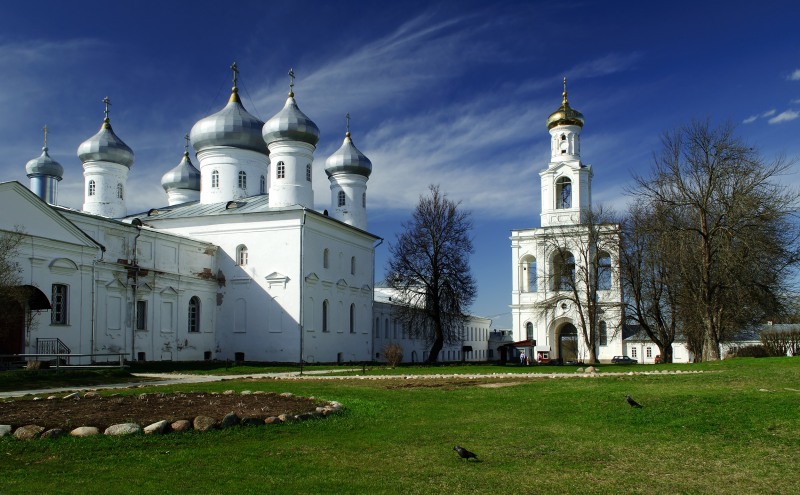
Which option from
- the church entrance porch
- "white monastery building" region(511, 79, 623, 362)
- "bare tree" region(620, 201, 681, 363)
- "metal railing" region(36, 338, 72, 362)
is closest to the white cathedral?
"metal railing" region(36, 338, 72, 362)

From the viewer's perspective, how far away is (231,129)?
44.7 metres

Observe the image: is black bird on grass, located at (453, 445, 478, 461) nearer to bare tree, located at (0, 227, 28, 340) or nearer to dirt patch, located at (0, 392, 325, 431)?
dirt patch, located at (0, 392, 325, 431)

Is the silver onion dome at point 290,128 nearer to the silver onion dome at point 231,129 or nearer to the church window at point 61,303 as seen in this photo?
the silver onion dome at point 231,129

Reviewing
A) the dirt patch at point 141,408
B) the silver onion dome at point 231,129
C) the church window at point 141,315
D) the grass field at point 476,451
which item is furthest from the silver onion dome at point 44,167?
the grass field at point 476,451

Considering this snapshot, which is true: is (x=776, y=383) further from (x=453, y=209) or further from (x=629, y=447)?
(x=453, y=209)

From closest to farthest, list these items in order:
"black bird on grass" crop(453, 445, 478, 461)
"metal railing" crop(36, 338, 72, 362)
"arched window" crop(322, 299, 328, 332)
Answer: "black bird on grass" crop(453, 445, 478, 461) → "metal railing" crop(36, 338, 72, 362) → "arched window" crop(322, 299, 328, 332)

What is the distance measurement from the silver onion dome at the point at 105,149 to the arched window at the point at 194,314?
1225 cm

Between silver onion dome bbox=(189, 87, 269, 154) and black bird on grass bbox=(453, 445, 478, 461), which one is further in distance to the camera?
silver onion dome bbox=(189, 87, 269, 154)

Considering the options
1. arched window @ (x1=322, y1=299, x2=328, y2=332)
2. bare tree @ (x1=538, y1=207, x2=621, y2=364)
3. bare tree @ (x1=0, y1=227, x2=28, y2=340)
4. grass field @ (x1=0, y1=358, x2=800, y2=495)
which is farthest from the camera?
arched window @ (x1=322, y1=299, x2=328, y2=332)

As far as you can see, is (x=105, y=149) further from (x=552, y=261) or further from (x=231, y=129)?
(x=552, y=261)

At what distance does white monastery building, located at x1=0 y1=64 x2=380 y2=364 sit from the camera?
96.9ft

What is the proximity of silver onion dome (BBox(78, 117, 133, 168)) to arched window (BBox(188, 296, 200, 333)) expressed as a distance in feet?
40.2

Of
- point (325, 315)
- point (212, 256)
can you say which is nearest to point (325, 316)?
point (325, 315)

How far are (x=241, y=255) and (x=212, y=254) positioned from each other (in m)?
1.52
